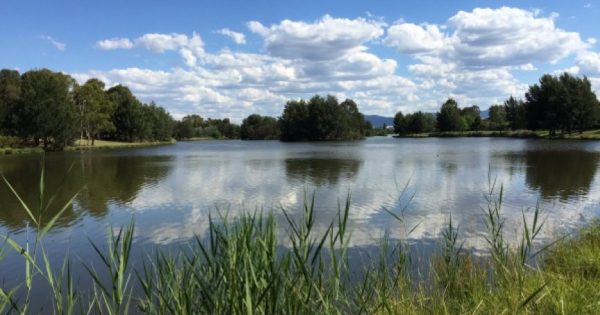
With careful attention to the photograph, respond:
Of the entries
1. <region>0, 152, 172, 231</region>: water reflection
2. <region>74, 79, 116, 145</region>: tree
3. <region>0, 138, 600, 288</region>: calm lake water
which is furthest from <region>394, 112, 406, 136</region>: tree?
<region>0, 152, 172, 231</region>: water reflection

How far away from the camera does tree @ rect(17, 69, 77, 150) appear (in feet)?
174

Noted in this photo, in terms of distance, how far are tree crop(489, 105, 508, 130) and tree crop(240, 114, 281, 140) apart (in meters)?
70.5

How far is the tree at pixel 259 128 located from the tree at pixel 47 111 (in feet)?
307

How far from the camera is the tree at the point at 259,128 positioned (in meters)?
153

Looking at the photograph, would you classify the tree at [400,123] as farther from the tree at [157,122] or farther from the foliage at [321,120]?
A: the tree at [157,122]

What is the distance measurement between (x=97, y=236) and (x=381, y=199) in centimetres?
959

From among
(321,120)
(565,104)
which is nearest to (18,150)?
(321,120)

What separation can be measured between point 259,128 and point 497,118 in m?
81.4

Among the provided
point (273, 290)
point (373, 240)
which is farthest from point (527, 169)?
point (273, 290)

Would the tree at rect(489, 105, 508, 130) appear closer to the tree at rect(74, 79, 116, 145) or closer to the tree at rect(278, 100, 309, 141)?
the tree at rect(278, 100, 309, 141)

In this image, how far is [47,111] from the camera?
53344 mm

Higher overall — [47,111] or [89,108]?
[89,108]

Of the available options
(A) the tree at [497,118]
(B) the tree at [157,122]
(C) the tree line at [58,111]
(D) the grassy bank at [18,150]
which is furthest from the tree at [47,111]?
(A) the tree at [497,118]

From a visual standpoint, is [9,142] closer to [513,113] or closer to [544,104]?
[544,104]
